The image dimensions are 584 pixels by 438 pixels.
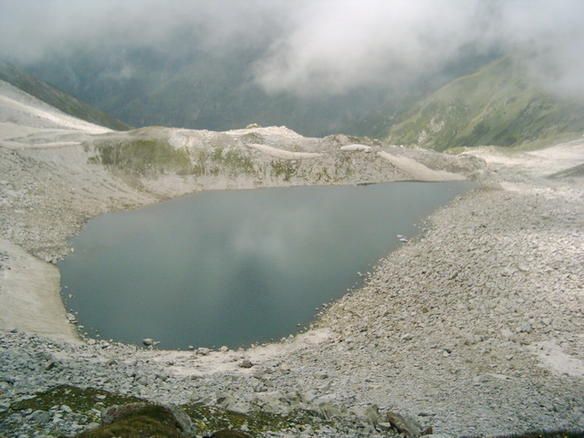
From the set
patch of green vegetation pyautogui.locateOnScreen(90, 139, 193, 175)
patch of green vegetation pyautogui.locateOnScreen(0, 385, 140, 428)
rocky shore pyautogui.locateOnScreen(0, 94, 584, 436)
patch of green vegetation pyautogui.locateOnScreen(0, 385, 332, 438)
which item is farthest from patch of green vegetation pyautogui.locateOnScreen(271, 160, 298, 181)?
patch of green vegetation pyautogui.locateOnScreen(0, 385, 140, 428)

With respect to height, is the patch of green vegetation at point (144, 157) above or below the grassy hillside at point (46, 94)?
below

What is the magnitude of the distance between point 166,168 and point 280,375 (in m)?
60.8

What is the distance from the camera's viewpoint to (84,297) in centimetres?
3650

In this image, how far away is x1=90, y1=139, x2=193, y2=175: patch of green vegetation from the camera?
7625 centimetres

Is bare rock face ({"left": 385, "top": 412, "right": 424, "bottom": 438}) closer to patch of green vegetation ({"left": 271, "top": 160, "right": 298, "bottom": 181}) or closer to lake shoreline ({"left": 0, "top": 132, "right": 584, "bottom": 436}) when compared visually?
lake shoreline ({"left": 0, "top": 132, "right": 584, "bottom": 436})

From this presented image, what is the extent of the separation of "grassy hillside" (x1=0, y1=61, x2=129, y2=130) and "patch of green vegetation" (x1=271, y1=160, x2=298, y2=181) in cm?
9452

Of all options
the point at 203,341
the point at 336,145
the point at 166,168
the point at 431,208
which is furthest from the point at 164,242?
the point at 336,145

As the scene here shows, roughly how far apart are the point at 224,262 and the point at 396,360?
23.5m

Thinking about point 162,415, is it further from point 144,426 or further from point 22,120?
point 22,120

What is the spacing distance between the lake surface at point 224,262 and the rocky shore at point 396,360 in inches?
94.9

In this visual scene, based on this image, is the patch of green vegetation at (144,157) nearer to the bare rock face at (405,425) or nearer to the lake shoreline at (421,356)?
the lake shoreline at (421,356)

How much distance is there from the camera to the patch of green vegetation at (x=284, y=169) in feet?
278

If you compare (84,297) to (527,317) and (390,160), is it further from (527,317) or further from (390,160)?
(390,160)

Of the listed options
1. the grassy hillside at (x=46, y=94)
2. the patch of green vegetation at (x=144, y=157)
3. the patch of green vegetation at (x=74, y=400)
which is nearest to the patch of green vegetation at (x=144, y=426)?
the patch of green vegetation at (x=74, y=400)
